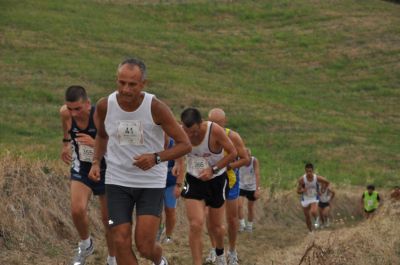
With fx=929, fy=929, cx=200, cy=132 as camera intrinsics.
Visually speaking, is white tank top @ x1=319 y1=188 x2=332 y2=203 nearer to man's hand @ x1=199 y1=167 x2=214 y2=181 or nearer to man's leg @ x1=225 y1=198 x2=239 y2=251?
man's leg @ x1=225 y1=198 x2=239 y2=251

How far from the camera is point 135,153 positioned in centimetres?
784

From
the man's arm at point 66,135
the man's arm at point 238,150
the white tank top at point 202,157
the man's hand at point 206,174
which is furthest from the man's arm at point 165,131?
the man's arm at point 238,150

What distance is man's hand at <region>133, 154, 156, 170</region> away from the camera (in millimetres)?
7711

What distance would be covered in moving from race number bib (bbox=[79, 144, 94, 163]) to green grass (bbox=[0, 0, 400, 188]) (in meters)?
12.1

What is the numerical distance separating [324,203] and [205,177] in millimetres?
10158

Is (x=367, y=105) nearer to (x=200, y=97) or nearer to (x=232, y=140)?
(x=200, y=97)

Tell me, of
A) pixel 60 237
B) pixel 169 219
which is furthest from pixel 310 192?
pixel 60 237

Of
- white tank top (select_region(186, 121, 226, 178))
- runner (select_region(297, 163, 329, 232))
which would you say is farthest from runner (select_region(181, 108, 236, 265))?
runner (select_region(297, 163, 329, 232))

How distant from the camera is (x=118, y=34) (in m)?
49.9

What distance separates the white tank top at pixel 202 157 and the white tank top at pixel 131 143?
8.41ft

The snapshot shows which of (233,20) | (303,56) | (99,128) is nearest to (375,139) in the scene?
(303,56)

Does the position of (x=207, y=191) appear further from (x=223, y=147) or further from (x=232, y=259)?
(x=232, y=259)

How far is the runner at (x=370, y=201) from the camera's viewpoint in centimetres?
2092

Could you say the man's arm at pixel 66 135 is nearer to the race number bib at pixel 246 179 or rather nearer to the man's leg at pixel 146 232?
the man's leg at pixel 146 232
